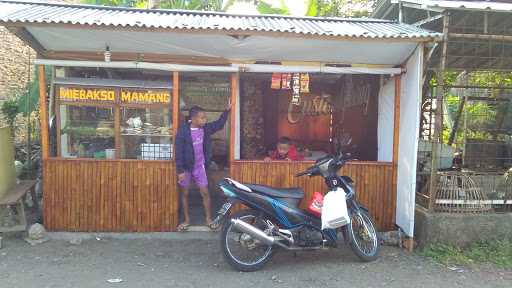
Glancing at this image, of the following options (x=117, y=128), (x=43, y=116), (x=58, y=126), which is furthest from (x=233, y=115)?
(x=43, y=116)

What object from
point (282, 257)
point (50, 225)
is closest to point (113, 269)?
point (50, 225)

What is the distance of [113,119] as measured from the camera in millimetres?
5883

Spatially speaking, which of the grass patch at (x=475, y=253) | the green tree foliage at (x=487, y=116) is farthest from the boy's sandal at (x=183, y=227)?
the green tree foliage at (x=487, y=116)

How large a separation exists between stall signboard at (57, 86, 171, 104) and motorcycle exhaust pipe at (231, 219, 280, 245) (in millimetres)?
2181

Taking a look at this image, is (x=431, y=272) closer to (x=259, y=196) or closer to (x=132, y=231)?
(x=259, y=196)

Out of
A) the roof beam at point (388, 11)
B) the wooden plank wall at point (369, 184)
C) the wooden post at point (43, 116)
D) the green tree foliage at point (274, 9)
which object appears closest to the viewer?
the wooden post at point (43, 116)

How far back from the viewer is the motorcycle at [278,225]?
15.4 ft

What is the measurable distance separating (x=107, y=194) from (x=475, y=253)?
16.1ft

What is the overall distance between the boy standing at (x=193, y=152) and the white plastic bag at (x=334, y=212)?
1.77m

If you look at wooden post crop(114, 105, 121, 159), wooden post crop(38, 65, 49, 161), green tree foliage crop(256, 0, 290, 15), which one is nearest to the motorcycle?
wooden post crop(114, 105, 121, 159)

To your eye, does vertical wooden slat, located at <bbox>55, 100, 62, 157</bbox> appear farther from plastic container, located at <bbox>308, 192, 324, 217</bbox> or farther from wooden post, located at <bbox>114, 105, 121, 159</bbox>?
plastic container, located at <bbox>308, 192, 324, 217</bbox>

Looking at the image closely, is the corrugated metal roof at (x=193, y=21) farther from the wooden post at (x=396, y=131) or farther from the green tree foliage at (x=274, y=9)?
the green tree foliage at (x=274, y=9)

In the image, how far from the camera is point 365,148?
23.8 feet

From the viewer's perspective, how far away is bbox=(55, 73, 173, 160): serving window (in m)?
5.80
